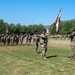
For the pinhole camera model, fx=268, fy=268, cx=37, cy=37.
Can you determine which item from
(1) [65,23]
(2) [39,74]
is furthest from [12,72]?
(1) [65,23]

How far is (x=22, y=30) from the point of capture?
16125cm

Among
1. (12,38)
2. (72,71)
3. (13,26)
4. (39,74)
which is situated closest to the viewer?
(39,74)

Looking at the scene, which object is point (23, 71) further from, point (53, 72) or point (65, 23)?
point (65, 23)

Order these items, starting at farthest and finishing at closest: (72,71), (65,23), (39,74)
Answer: (65,23)
(72,71)
(39,74)

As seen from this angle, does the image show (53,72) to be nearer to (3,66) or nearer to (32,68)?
(32,68)

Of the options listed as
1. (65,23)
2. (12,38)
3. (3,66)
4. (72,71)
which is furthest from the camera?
(65,23)

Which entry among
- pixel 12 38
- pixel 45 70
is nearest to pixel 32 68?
pixel 45 70

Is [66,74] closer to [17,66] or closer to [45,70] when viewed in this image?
[45,70]

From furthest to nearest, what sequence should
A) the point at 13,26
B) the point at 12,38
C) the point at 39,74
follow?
the point at 13,26
the point at 12,38
the point at 39,74

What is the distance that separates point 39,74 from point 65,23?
125 metres

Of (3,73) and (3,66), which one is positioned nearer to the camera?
(3,73)

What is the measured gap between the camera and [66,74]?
13750 mm

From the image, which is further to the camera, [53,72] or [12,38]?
[12,38]

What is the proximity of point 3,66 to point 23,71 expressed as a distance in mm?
2033
